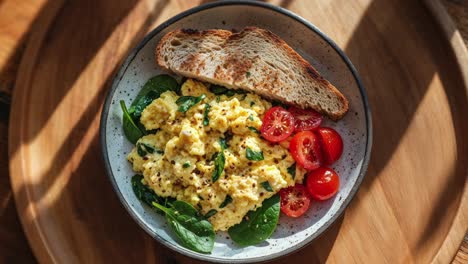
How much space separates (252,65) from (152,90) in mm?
569

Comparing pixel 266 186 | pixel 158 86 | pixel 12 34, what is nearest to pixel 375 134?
pixel 266 186

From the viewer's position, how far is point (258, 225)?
287cm

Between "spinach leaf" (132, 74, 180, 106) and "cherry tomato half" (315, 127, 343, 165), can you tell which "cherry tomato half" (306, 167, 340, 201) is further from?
"spinach leaf" (132, 74, 180, 106)

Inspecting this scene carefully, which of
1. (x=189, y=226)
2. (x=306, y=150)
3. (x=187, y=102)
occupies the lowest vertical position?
(x=189, y=226)

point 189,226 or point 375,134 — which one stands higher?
point 375,134

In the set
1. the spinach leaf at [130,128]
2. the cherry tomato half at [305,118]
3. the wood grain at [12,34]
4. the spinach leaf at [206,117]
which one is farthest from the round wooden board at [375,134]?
the spinach leaf at [206,117]

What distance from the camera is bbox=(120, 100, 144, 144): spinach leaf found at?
299 centimetres

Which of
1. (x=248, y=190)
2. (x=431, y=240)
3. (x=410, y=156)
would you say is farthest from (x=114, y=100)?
(x=431, y=240)

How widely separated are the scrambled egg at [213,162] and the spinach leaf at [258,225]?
40 millimetres

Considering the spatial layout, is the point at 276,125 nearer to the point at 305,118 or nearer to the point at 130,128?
the point at 305,118

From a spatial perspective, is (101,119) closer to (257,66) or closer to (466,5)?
(257,66)

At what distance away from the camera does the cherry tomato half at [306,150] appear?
113 inches

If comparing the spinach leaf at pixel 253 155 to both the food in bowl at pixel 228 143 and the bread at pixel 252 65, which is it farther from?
the bread at pixel 252 65

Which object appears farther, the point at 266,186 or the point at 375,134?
the point at 375,134
